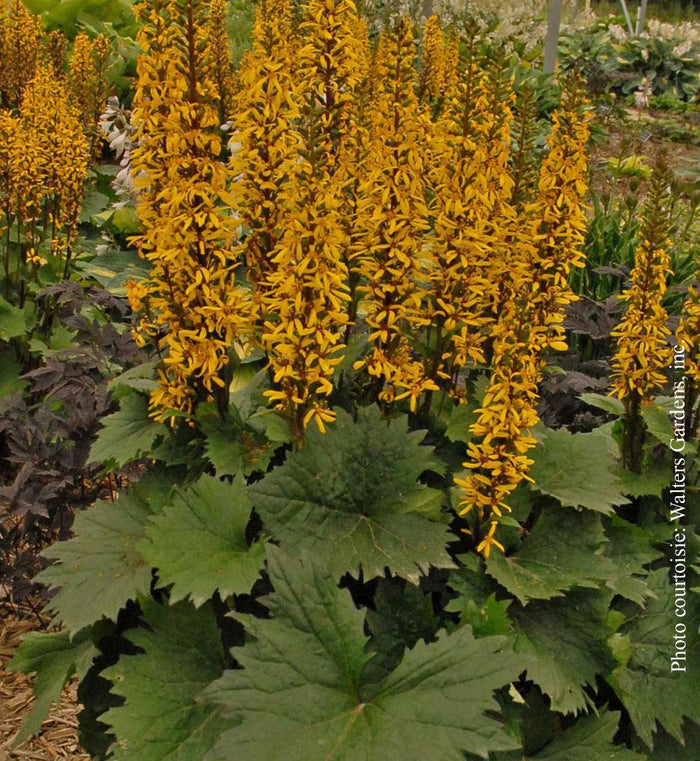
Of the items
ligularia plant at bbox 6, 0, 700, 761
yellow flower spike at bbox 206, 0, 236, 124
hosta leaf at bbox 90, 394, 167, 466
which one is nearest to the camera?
ligularia plant at bbox 6, 0, 700, 761

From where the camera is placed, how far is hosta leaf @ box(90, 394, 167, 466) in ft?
7.66

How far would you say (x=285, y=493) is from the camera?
84.3 inches

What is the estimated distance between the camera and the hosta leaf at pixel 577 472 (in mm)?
2273

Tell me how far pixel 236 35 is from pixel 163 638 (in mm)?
7666

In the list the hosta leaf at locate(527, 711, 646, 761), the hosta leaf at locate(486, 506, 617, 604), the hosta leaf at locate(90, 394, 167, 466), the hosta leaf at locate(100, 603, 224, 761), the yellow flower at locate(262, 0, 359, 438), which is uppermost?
the yellow flower at locate(262, 0, 359, 438)

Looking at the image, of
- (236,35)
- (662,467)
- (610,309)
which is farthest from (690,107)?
(662,467)

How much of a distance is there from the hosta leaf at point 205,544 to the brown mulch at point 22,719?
3.06ft

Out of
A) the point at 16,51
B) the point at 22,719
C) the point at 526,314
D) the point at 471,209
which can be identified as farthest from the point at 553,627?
the point at 16,51

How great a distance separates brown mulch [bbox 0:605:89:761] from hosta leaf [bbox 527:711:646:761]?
1.50 metres

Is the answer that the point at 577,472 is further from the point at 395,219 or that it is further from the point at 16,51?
the point at 16,51

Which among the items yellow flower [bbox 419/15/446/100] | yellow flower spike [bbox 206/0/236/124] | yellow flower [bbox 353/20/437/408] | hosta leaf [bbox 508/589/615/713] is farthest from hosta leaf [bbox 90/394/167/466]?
yellow flower [bbox 419/15/446/100]

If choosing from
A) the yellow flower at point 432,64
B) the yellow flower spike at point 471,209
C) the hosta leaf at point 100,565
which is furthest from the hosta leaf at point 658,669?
the yellow flower at point 432,64

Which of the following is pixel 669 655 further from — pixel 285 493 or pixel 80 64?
pixel 80 64

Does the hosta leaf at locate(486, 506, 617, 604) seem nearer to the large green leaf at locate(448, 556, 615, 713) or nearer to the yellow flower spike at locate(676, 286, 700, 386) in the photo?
the large green leaf at locate(448, 556, 615, 713)
